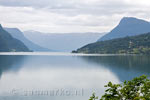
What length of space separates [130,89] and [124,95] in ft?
2.99

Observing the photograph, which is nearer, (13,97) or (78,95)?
(13,97)

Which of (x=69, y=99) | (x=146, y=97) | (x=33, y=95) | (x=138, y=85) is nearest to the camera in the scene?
(x=146, y=97)

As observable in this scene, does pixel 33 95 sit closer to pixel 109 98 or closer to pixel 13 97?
pixel 13 97

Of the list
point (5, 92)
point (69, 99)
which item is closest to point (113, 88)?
point (69, 99)

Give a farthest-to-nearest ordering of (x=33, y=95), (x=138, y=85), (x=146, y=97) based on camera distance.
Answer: (x=33, y=95)
(x=138, y=85)
(x=146, y=97)

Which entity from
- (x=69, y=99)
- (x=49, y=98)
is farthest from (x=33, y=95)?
(x=69, y=99)

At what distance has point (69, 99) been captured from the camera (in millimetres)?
66562

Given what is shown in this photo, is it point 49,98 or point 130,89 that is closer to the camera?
point 130,89

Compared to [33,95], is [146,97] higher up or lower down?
higher up

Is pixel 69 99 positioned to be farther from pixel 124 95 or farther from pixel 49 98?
pixel 124 95

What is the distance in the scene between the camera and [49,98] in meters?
67.5

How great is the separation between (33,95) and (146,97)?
51968 millimetres

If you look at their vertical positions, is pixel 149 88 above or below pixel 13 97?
above

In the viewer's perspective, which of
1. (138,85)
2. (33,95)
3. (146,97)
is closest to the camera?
(146,97)
